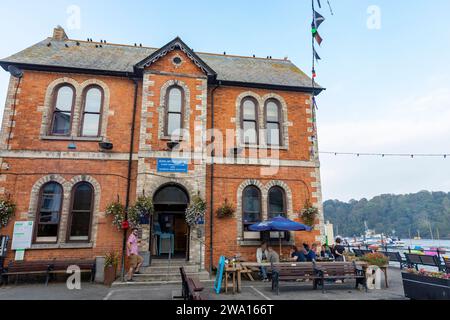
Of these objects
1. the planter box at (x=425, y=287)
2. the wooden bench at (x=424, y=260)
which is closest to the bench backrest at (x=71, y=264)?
the planter box at (x=425, y=287)

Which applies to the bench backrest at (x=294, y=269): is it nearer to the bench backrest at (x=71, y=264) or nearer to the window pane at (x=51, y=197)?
the bench backrest at (x=71, y=264)

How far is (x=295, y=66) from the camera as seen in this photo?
16422 mm

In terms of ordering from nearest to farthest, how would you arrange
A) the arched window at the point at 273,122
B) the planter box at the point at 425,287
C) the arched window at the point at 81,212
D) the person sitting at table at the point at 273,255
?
the planter box at the point at 425,287 → the person sitting at table at the point at 273,255 → the arched window at the point at 81,212 → the arched window at the point at 273,122

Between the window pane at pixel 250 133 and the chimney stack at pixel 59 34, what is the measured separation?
→ 10.7 m

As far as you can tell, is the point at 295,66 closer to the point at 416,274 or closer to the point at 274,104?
the point at 274,104

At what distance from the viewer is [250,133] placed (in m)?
13.2

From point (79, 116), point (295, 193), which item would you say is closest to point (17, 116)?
point (79, 116)

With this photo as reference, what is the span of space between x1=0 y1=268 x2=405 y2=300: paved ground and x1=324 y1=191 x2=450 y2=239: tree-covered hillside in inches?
4388

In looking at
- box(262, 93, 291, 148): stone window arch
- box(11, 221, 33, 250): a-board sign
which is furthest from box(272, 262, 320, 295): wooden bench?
box(11, 221, 33, 250): a-board sign

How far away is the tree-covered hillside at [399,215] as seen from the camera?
99594 mm

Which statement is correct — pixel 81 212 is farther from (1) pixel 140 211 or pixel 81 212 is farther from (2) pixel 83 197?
(1) pixel 140 211

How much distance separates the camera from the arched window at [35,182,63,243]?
10.7 m

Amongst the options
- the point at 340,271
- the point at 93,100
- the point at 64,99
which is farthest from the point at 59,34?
the point at 340,271

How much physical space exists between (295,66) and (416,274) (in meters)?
12.5
